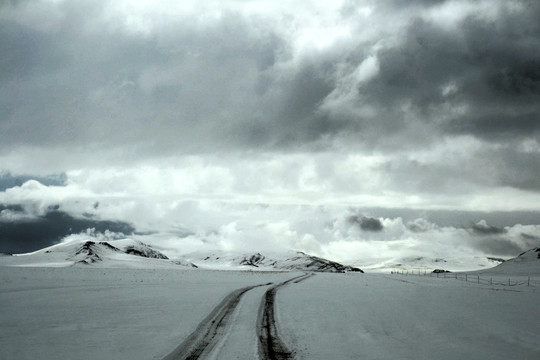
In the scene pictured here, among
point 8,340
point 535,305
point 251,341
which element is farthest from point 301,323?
point 535,305

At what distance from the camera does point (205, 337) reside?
47.7 ft

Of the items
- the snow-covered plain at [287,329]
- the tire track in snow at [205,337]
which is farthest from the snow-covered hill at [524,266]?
the tire track in snow at [205,337]

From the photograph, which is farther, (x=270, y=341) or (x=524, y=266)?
(x=524, y=266)

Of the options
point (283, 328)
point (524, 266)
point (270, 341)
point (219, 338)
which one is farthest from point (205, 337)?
point (524, 266)

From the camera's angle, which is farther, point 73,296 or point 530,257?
point 530,257

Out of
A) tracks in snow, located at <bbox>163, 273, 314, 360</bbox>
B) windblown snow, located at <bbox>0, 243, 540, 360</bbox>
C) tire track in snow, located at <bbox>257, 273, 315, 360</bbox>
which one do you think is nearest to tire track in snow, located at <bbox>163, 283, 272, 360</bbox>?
tracks in snow, located at <bbox>163, 273, 314, 360</bbox>

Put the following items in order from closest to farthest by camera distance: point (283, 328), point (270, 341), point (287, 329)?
point (270, 341) → point (287, 329) → point (283, 328)

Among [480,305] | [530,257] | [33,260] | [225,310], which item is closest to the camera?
[225,310]

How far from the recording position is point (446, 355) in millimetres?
12906

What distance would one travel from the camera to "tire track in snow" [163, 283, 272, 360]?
12.1 meters

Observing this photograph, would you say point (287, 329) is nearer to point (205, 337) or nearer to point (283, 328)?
point (283, 328)

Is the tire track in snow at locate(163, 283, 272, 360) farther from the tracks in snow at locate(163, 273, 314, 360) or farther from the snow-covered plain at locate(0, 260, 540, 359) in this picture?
the snow-covered plain at locate(0, 260, 540, 359)

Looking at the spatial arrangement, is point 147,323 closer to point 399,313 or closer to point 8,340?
point 8,340

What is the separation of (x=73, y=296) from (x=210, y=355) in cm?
2099
